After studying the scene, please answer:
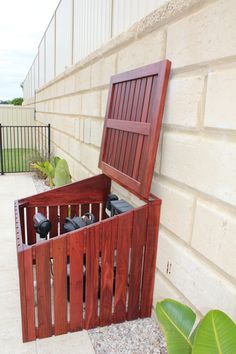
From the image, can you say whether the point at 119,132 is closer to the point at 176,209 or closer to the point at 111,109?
the point at 111,109

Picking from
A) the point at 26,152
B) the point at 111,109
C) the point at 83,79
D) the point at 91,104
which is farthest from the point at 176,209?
the point at 26,152

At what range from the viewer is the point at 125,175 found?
2.18m

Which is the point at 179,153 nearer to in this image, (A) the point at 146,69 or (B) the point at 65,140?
(A) the point at 146,69

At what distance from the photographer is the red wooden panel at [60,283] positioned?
1.81 m

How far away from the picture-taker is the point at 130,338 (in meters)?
1.98

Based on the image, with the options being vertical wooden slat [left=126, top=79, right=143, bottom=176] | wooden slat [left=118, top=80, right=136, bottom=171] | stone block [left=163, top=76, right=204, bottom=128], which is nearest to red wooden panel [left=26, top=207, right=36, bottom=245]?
wooden slat [left=118, top=80, right=136, bottom=171]

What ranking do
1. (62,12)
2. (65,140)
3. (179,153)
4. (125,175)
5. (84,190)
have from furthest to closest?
(62,12) < (65,140) < (84,190) < (125,175) < (179,153)

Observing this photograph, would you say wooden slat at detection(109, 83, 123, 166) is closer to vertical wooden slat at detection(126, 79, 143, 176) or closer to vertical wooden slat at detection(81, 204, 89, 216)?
vertical wooden slat at detection(126, 79, 143, 176)

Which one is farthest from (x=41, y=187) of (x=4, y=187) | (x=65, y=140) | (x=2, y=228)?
(x=2, y=228)

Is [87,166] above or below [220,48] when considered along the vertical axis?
below

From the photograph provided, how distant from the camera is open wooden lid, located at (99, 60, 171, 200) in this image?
6.06 feet

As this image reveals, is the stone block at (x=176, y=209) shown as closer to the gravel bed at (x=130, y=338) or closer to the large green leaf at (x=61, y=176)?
the gravel bed at (x=130, y=338)

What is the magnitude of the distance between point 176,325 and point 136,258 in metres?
0.70

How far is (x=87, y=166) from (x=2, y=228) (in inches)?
54.3
